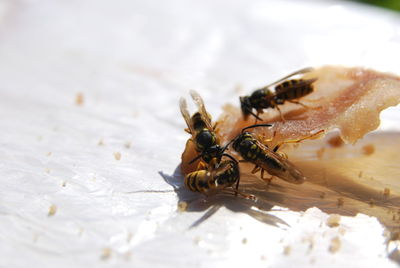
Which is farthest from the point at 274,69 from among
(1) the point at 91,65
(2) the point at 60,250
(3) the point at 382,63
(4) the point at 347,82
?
(2) the point at 60,250

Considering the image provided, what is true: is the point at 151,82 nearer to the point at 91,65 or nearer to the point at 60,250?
the point at 91,65

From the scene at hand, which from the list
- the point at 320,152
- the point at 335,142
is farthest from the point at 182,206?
the point at 335,142

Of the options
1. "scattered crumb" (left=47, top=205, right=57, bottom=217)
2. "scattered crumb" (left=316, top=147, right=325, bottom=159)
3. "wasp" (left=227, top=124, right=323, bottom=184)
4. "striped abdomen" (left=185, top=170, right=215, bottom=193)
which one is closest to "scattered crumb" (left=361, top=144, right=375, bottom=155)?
"scattered crumb" (left=316, top=147, right=325, bottom=159)

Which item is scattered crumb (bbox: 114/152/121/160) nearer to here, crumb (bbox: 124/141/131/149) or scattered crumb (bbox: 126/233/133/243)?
crumb (bbox: 124/141/131/149)

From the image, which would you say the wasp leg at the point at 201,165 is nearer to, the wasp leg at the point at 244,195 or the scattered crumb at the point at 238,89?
the wasp leg at the point at 244,195

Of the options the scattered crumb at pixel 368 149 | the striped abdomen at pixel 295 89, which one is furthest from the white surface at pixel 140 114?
the striped abdomen at pixel 295 89
